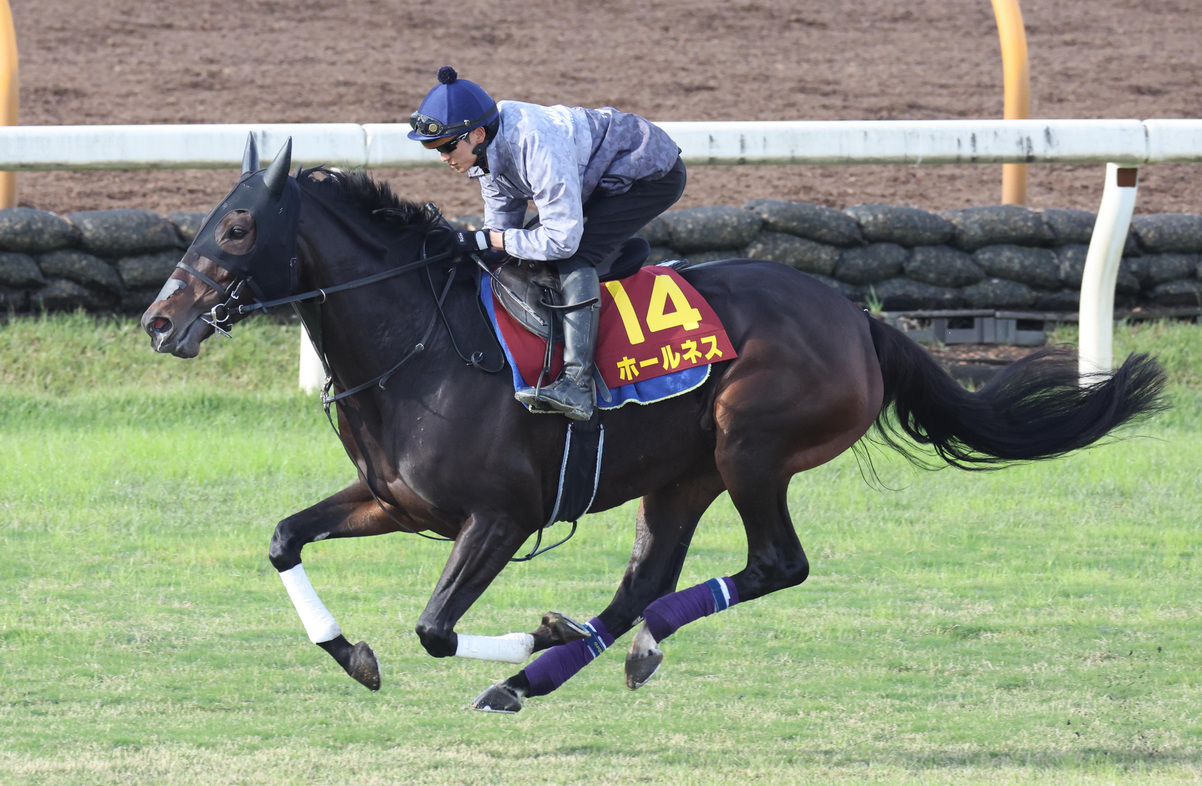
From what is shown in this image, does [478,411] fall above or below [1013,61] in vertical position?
below

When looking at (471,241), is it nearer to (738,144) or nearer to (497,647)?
(497,647)

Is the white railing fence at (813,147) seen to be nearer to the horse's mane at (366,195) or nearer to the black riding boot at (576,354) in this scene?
the horse's mane at (366,195)

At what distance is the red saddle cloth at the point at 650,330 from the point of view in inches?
193

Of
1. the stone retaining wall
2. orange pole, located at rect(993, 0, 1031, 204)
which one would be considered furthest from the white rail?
orange pole, located at rect(993, 0, 1031, 204)

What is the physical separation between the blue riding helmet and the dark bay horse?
1.31ft

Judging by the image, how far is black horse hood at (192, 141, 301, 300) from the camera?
4.46 metres

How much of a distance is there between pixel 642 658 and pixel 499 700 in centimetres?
49

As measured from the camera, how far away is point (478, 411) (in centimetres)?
471

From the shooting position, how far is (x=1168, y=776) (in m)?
4.41

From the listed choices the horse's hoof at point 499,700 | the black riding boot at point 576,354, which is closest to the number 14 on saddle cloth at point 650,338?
the black riding boot at point 576,354

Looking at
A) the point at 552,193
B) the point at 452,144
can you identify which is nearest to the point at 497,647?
the point at 552,193

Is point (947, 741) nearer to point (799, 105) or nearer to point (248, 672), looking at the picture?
point (248, 672)

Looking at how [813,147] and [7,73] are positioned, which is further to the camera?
[7,73]

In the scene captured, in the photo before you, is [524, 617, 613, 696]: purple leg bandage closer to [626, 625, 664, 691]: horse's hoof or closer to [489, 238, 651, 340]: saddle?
[626, 625, 664, 691]: horse's hoof
